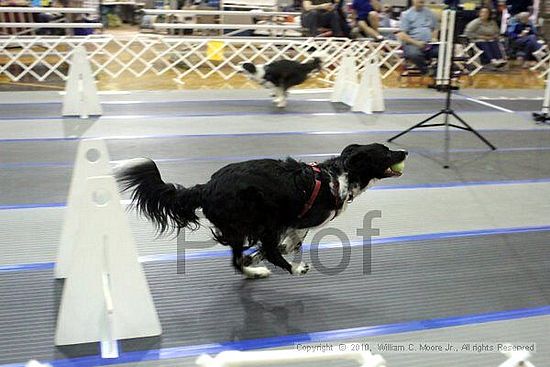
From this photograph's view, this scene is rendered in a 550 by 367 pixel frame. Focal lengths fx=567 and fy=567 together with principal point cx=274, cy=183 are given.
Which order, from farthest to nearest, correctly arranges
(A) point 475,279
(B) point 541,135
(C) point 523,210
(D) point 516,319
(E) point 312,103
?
(E) point 312,103, (B) point 541,135, (C) point 523,210, (A) point 475,279, (D) point 516,319

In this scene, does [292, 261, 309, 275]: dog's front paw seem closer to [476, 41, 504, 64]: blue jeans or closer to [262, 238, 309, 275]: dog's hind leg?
[262, 238, 309, 275]: dog's hind leg

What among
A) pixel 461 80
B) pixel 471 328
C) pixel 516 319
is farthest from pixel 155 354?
pixel 461 80

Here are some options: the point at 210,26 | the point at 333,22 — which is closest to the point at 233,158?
the point at 210,26

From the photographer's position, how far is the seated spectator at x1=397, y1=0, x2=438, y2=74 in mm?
10070

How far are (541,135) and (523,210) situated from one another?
2750 mm

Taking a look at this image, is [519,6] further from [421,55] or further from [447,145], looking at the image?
[447,145]

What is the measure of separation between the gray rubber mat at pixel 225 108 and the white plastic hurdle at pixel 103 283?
4.80 metres

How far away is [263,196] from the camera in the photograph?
2.62m

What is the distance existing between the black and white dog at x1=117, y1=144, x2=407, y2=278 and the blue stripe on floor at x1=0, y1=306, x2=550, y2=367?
1.52 feet

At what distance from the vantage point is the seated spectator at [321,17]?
11266 mm

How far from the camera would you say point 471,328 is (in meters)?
2.54

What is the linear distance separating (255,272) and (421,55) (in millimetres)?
8076

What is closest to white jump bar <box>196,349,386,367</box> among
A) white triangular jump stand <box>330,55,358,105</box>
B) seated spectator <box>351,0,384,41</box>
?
white triangular jump stand <box>330,55,358,105</box>

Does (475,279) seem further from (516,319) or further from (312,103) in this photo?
(312,103)
